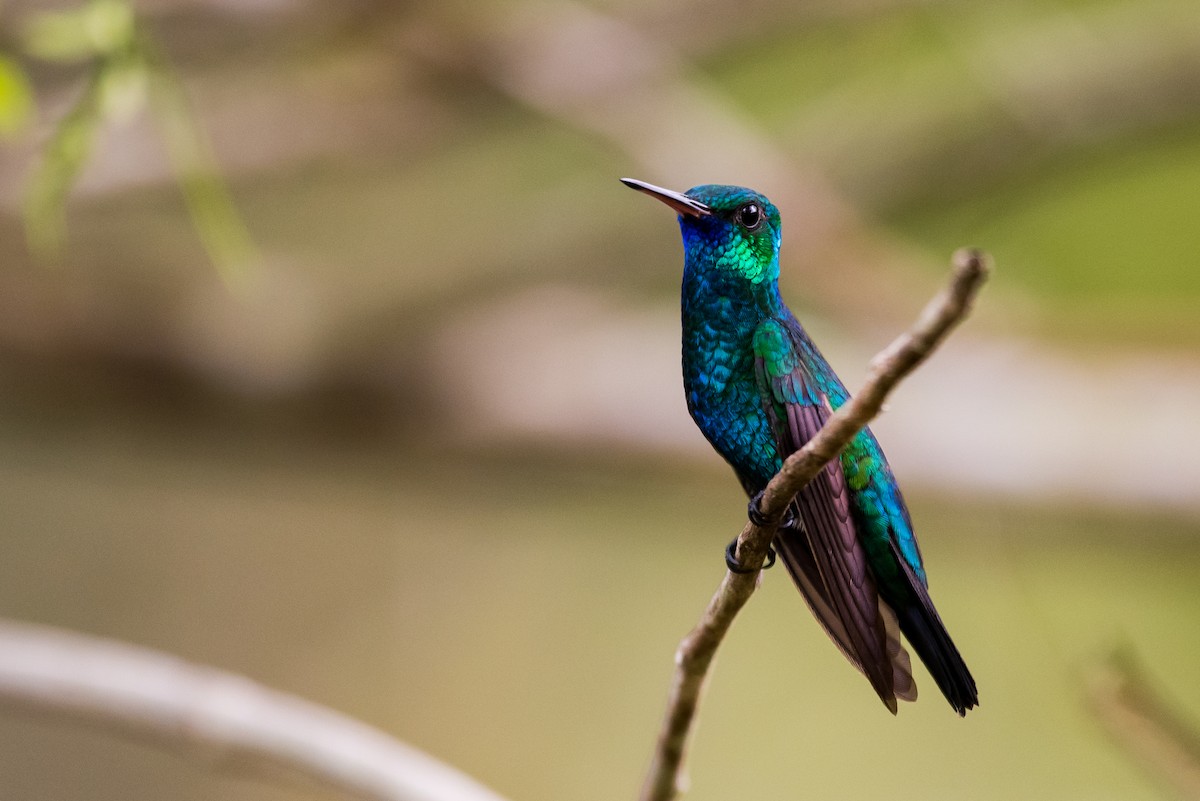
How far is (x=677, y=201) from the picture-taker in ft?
1.94

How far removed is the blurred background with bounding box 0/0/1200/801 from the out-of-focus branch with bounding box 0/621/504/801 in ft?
3.14

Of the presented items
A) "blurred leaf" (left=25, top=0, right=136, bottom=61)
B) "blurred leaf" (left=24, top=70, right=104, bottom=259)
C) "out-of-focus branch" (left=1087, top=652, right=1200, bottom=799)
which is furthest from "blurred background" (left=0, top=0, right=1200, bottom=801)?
"out-of-focus branch" (left=1087, top=652, right=1200, bottom=799)

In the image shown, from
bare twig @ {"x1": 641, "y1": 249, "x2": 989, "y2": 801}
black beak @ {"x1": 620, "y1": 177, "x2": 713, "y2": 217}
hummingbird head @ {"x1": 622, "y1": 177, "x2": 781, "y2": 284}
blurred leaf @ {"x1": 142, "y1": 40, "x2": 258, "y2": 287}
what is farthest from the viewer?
blurred leaf @ {"x1": 142, "y1": 40, "x2": 258, "y2": 287}

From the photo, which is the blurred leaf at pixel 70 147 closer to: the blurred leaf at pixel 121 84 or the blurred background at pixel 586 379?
the blurred leaf at pixel 121 84

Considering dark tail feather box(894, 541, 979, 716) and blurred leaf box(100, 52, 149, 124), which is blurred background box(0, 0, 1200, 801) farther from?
dark tail feather box(894, 541, 979, 716)

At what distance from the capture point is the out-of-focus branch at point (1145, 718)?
2.44 ft

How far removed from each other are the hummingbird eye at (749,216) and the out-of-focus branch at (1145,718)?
0.33 meters

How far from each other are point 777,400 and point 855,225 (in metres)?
2.18

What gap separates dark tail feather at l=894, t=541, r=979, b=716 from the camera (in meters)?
0.55

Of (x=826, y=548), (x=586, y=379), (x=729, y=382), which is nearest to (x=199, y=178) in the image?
(x=729, y=382)

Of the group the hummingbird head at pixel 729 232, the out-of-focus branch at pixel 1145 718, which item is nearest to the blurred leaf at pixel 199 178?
the hummingbird head at pixel 729 232

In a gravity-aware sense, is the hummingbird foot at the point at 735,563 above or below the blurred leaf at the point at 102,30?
below

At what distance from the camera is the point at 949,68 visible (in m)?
3.56

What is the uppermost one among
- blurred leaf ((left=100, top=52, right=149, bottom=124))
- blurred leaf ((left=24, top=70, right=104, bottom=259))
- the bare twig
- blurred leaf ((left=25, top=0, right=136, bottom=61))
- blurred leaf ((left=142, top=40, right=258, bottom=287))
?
blurred leaf ((left=142, top=40, right=258, bottom=287))
